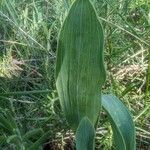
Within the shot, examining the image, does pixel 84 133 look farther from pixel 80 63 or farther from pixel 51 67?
pixel 51 67

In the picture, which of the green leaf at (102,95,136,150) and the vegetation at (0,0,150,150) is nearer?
the green leaf at (102,95,136,150)

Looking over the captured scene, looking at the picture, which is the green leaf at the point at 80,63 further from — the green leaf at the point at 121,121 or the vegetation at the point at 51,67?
the vegetation at the point at 51,67

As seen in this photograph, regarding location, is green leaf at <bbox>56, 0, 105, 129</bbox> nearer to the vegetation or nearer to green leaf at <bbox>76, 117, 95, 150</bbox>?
green leaf at <bbox>76, 117, 95, 150</bbox>

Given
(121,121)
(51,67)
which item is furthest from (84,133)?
(51,67)

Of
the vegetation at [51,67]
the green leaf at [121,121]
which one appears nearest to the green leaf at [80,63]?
the green leaf at [121,121]

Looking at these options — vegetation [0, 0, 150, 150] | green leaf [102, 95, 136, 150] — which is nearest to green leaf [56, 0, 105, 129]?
green leaf [102, 95, 136, 150]

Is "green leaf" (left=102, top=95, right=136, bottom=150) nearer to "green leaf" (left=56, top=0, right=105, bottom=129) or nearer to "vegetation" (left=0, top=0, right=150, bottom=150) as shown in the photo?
"green leaf" (left=56, top=0, right=105, bottom=129)

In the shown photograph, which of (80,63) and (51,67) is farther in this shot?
(51,67)

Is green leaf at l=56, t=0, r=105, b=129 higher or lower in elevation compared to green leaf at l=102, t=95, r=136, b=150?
higher
